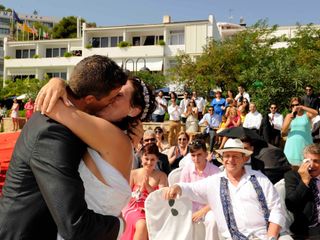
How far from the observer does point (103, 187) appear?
1.64m

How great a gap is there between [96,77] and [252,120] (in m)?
10.4

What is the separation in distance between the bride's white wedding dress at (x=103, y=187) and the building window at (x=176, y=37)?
4656cm

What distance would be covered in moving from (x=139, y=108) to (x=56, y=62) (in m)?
52.2

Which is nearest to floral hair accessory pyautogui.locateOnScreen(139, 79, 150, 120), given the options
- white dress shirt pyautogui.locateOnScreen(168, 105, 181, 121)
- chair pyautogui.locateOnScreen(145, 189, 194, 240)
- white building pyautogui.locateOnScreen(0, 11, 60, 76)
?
chair pyautogui.locateOnScreen(145, 189, 194, 240)

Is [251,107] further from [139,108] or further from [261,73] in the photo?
[139,108]

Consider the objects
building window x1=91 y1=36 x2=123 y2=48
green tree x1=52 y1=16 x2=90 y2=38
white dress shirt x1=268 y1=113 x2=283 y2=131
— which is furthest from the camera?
green tree x1=52 y1=16 x2=90 y2=38

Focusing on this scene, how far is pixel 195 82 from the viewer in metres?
24.5

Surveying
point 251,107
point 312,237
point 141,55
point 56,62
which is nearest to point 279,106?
point 251,107

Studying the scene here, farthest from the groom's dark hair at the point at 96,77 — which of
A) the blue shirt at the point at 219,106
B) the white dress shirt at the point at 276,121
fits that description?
the blue shirt at the point at 219,106

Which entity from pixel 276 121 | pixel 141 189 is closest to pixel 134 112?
pixel 141 189

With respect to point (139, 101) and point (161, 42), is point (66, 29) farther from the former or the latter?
point (139, 101)

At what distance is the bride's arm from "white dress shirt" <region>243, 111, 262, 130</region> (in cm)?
1011

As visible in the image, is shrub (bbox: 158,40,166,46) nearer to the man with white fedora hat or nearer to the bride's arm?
the man with white fedora hat

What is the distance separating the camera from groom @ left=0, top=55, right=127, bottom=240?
4.84 ft
